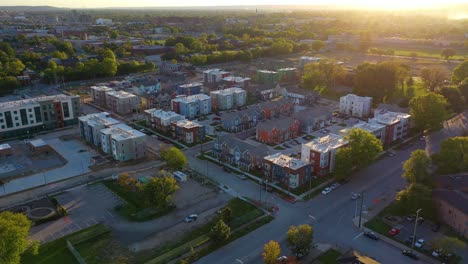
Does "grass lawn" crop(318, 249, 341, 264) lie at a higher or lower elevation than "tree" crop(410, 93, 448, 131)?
lower

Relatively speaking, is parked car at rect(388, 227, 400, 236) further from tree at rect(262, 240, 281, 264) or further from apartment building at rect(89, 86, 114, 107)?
apartment building at rect(89, 86, 114, 107)

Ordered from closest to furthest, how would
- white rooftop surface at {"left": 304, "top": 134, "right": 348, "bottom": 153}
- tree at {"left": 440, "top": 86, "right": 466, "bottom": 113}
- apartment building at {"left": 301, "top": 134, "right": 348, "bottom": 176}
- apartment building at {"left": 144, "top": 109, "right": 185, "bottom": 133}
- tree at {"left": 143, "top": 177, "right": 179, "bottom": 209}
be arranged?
tree at {"left": 143, "top": 177, "right": 179, "bottom": 209}, apartment building at {"left": 301, "top": 134, "right": 348, "bottom": 176}, white rooftop surface at {"left": 304, "top": 134, "right": 348, "bottom": 153}, apartment building at {"left": 144, "top": 109, "right": 185, "bottom": 133}, tree at {"left": 440, "top": 86, "right": 466, "bottom": 113}

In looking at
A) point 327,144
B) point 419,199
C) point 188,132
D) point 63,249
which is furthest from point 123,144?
point 419,199

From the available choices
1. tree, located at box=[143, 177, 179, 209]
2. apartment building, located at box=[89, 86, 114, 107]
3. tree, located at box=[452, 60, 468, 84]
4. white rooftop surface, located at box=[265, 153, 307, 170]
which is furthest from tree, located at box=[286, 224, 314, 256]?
tree, located at box=[452, 60, 468, 84]

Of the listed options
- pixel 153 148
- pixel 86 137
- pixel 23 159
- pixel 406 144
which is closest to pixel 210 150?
pixel 153 148

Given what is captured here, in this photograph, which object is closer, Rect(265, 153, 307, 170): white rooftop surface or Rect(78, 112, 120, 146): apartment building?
Rect(265, 153, 307, 170): white rooftop surface

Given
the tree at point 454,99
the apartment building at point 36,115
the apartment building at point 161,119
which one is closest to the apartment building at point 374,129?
the apartment building at point 161,119

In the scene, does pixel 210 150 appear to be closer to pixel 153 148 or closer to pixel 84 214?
pixel 153 148

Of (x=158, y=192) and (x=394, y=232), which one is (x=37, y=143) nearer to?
(x=158, y=192)
